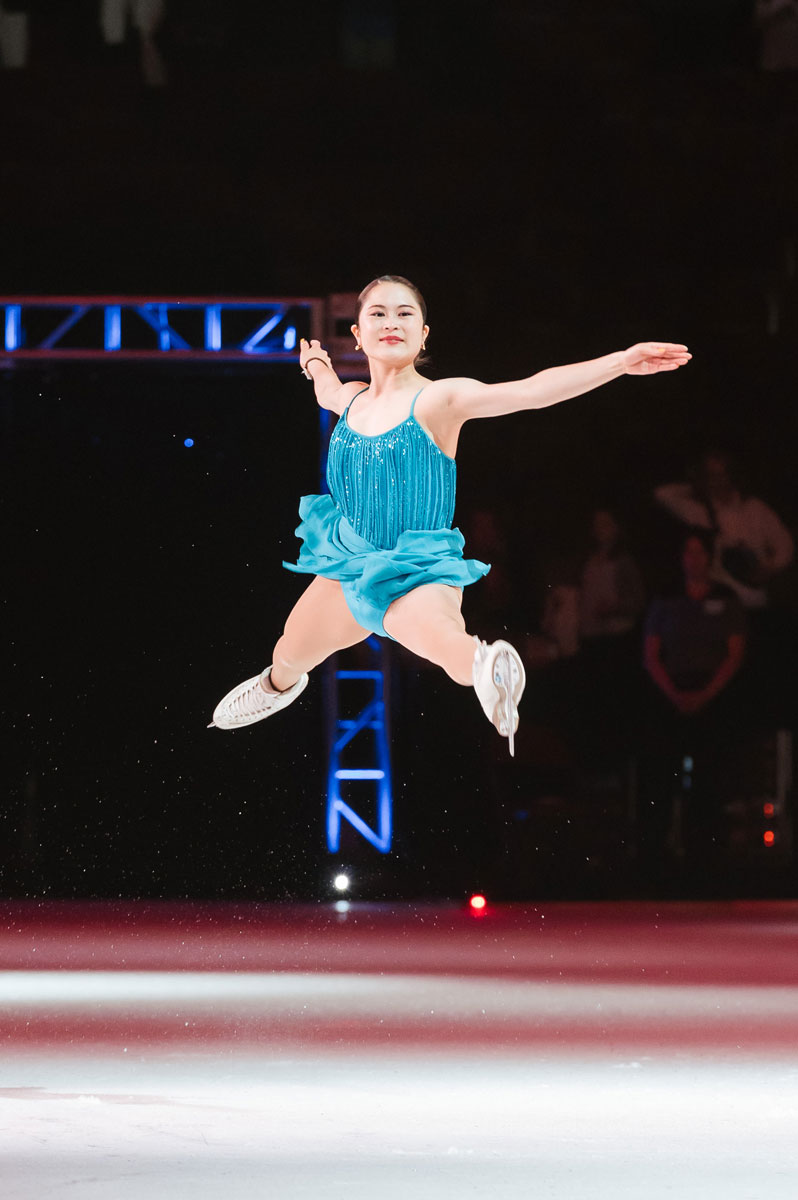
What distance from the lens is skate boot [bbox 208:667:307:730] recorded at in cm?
359

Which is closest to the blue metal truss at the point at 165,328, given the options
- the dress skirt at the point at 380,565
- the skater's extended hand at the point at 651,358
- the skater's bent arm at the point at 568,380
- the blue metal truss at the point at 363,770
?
the blue metal truss at the point at 363,770

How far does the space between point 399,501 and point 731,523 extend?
3495 millimetres

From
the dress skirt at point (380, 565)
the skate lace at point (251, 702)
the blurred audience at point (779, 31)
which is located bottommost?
the skate lace at point (251, 702)

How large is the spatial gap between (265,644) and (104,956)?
1680 millimetres

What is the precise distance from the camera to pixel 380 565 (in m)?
3.13

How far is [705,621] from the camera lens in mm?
6367

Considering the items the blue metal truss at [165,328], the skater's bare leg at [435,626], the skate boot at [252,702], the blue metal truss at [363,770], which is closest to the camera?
the skater's bare leg at [435,626]

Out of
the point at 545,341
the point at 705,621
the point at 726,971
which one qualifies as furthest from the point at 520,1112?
the point at 545,341

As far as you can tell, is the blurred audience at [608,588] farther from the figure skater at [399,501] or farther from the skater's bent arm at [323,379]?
the figure skater at [399,501]

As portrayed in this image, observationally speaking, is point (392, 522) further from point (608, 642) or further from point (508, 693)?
point (608, 642)

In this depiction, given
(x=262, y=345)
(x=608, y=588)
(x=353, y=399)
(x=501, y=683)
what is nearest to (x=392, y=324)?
(x=353, y=399)

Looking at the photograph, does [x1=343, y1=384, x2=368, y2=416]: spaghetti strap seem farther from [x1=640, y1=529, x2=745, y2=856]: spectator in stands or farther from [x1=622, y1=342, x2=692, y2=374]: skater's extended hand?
[x1=640, y1=529, x2=745, y2=856]: spectator in stands

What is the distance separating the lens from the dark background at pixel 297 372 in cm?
641

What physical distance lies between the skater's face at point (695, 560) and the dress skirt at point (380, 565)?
128 inches
